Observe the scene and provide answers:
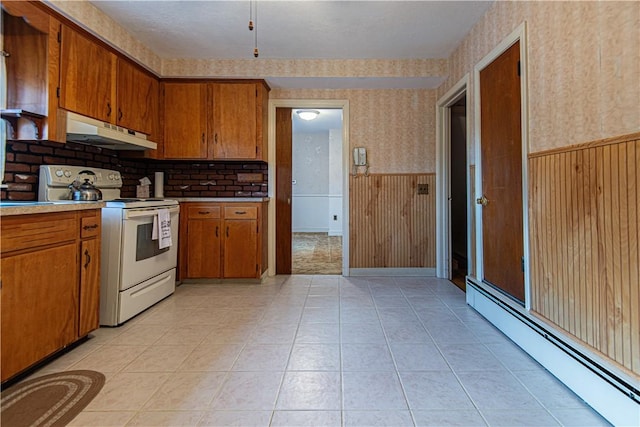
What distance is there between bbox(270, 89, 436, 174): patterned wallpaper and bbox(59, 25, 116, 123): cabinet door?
1983mm

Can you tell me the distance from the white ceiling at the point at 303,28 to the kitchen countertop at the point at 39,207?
5.46ft

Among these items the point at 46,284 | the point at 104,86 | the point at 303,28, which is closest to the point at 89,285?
the point at 46,284

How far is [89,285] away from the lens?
1976mm

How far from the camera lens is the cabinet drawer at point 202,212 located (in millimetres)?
3340

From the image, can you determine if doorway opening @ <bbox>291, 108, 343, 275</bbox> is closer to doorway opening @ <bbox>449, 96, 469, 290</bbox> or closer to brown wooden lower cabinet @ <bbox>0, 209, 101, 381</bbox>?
doorway opening @ <bbox>449, 96, 469, 290</bbox>

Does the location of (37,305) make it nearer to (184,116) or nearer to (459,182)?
(184,116)

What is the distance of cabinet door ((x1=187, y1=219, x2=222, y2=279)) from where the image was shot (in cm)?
335

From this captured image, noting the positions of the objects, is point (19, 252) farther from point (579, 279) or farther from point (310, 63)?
point (310, 63)

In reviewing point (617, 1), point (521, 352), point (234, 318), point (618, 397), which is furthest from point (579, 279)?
point (234, 318)

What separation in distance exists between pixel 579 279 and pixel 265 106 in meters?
3.29

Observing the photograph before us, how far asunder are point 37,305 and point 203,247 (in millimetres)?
1776

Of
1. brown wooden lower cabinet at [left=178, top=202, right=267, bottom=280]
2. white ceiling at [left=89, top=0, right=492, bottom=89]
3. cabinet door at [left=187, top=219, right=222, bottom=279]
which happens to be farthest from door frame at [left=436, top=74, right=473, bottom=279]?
cabinet door at [left=187, top=219, right=222, bottom=279]

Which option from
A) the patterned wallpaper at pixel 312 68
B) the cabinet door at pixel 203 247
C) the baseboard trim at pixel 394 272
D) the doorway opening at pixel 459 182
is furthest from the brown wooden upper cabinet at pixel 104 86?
the doorway opening at pixel 459 182

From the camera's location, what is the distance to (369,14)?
2525 mm
